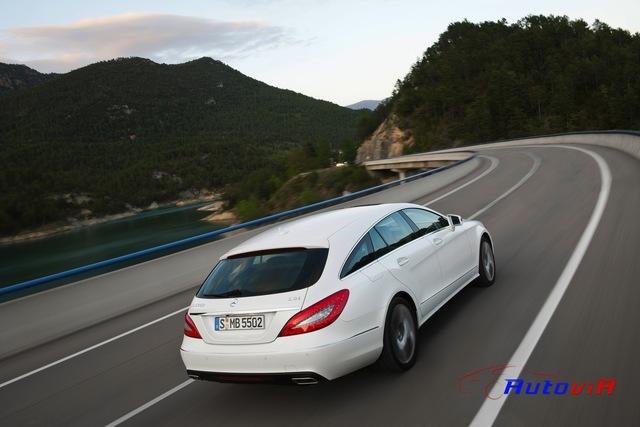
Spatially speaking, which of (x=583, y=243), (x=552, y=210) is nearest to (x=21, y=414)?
(x=583, y=243)

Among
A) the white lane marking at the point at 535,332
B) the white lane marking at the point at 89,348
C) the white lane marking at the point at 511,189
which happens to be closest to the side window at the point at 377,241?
the white lane marking at the point at 535,332

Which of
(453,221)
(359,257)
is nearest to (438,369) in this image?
(359,257)

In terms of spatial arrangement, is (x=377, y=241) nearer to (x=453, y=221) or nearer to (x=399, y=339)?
(x=399, y=339)

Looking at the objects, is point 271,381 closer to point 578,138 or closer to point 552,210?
point 552,210

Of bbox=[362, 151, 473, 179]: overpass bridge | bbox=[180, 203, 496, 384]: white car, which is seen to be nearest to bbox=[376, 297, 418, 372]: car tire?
bbox=[180, 203, 496, 384]: white car

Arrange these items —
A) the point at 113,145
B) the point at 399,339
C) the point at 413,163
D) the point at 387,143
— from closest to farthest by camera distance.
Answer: the point at 399,339 < the point at 413,163 < the point at 387,143 < the point at 113,145

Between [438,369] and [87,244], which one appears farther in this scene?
[87,244]

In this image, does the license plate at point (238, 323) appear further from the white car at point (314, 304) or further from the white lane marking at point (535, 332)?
the white lane marking at point (535, 332)

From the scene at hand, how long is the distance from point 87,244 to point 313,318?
77.5 metres

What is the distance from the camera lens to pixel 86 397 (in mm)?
5281

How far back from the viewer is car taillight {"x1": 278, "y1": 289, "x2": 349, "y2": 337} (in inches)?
159

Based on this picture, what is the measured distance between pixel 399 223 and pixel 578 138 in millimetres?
36553

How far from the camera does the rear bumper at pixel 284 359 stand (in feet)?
13.1

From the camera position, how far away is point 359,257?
15.2ft
